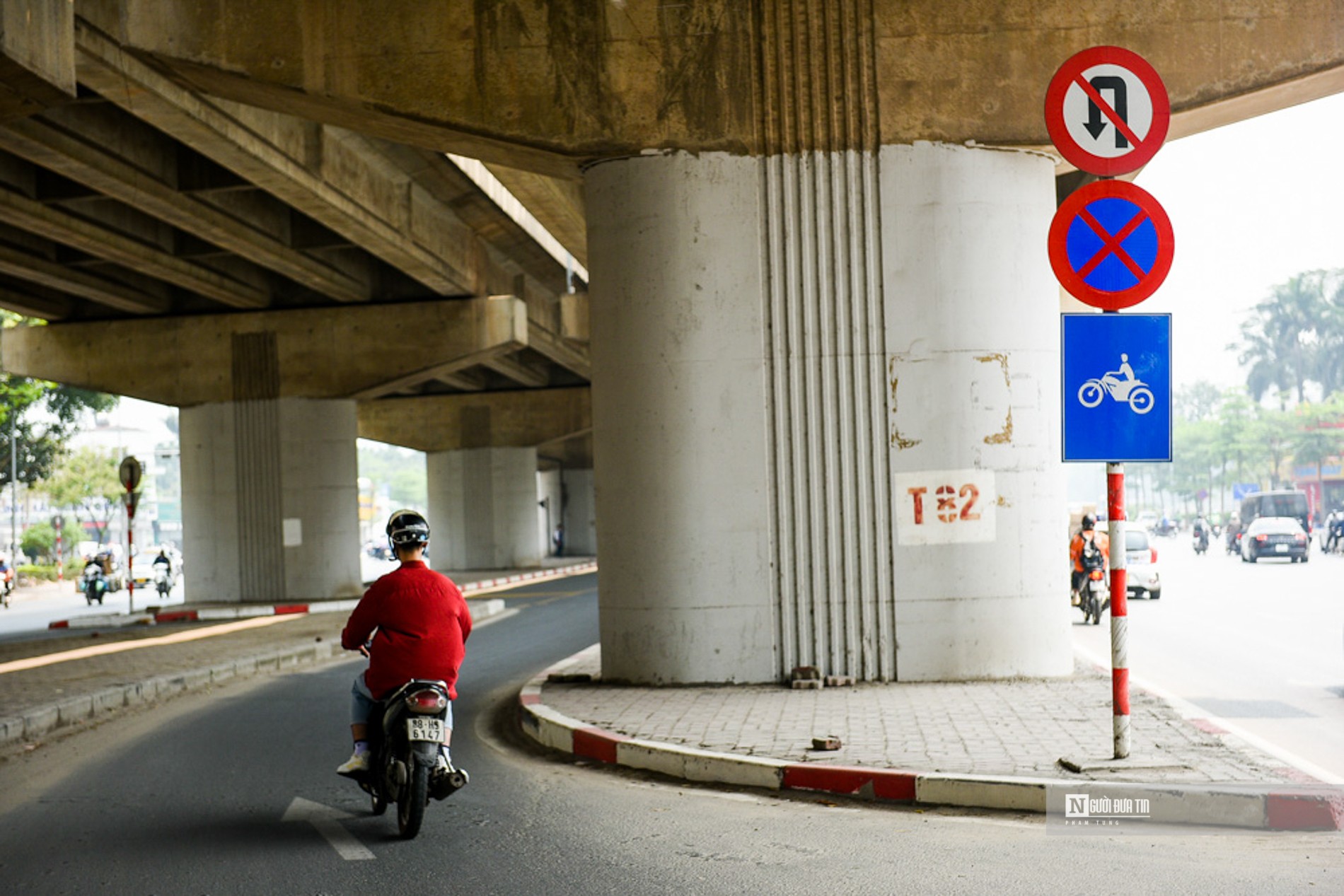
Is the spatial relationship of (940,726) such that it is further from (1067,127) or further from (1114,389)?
(1067,127)

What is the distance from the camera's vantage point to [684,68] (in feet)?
36.2

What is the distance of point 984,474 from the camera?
11.0 meters

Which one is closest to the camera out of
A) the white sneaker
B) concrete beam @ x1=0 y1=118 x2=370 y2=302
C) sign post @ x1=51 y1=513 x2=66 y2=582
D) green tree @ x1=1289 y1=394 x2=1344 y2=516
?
the white sneaker

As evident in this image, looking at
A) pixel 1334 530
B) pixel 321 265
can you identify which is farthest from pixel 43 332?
pixel 1334 530

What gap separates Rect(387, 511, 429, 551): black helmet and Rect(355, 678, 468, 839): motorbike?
2.42ft

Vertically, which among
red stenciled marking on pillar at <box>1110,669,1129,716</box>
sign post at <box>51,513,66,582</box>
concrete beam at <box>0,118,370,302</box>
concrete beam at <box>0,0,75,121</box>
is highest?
concrete beam at <box>0,118,370,302</box>

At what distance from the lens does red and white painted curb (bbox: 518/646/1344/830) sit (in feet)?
20.6

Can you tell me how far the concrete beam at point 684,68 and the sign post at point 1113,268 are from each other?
382 centimetres

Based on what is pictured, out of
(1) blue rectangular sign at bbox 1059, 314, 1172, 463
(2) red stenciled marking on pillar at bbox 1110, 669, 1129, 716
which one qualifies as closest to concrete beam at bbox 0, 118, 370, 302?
(1) blue rectangular sign at bbox 1059, 314, 1172, 463

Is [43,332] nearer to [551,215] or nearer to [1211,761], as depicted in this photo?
[551,215]

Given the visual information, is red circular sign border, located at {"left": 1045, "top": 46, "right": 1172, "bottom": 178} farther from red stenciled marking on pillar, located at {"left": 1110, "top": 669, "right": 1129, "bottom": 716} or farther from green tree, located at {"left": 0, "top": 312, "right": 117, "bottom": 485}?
green tree, located at {"left": 0, "top": 312, "right": 117, "bottom": 485}

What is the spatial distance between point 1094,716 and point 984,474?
2650 millimetres

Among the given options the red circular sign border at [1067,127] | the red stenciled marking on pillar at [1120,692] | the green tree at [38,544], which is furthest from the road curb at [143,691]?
the green tree at [38,544]

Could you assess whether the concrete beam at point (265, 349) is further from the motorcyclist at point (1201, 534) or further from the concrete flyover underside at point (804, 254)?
the motorcyclist at point (1201, 534)
